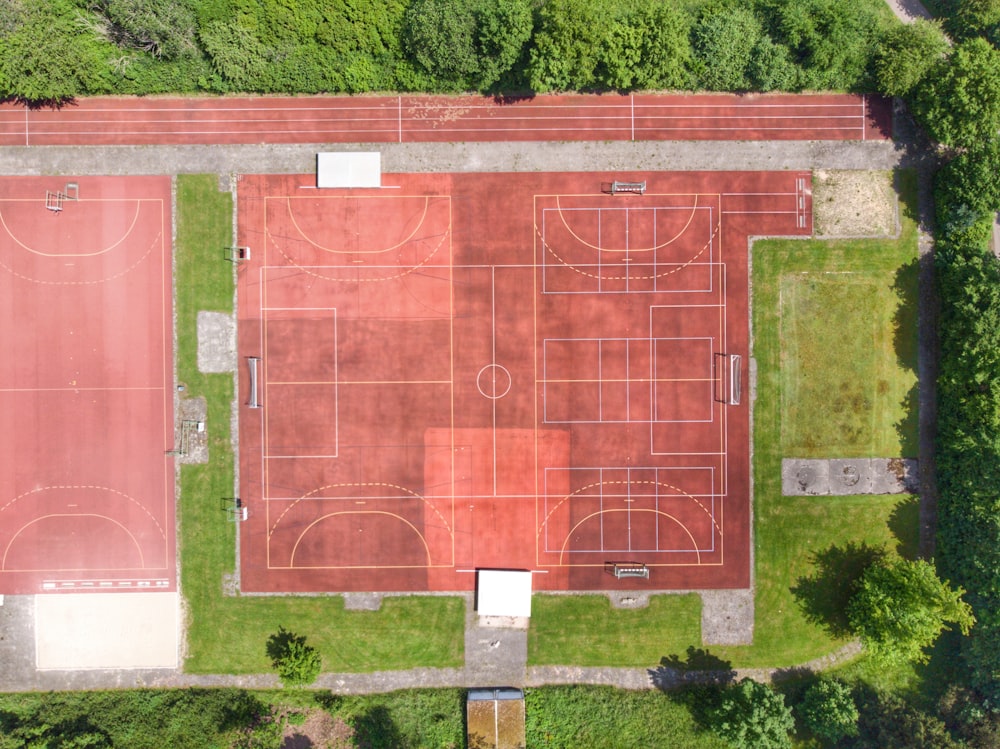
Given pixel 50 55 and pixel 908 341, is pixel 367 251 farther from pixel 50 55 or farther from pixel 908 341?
pixel 908 341

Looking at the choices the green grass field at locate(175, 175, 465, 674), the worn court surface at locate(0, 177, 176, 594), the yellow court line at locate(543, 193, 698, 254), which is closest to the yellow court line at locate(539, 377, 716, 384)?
the yellow court line at locate(543, 193, 698, 254)

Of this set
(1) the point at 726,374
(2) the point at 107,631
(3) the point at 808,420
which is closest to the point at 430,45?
(1) the point at 726,374

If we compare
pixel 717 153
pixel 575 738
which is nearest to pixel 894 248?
pixel 717 153

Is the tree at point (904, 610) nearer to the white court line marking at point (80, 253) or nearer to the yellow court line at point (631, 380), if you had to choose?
the yellow court line at point (631, 380)

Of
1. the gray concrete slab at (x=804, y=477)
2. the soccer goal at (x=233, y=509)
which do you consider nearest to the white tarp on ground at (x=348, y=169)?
the soccer goal at (x=233, y=509)

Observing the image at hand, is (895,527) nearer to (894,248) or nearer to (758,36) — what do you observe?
(894,248)

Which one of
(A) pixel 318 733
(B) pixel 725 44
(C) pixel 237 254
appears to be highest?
(B) pixel 725 44
